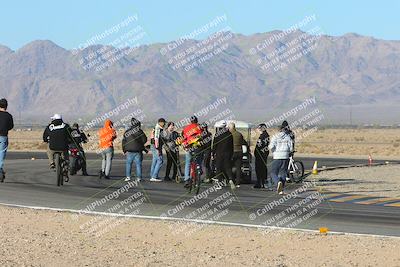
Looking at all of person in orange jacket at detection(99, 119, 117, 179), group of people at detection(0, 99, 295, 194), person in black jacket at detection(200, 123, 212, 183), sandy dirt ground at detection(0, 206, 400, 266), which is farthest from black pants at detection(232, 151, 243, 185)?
sandy dirt ground at detection(0, 206, 400, 266)

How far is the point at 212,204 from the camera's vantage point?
60.1 ft

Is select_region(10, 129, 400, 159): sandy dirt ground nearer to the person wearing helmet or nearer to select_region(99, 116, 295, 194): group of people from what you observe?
select_region(99, 116, 295, 194): group of people

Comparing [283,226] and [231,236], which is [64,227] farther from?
[283,226]

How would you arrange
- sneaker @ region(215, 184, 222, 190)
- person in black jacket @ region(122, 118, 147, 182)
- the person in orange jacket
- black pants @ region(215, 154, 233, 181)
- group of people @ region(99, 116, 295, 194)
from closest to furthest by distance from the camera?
group of people @ region(99, 116, 295, 194)
black pants @ region(215, 154, 233, 181)
sneaker @ region(215, 184, 222, 190)
person in black jacket @ region(122, 118, 147, 182)
the person in orange jacket

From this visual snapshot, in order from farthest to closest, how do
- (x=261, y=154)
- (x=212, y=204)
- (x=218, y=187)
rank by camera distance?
1. (x=261, y=154)
2. (x=218, y=187)
3. (x=212, y=204)

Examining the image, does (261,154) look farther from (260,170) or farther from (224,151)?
(224,151)

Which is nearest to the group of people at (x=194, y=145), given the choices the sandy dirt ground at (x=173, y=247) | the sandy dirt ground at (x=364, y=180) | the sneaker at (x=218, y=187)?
the sneaker at (x=218, y=187)

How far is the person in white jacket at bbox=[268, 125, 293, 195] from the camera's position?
68.3 ft

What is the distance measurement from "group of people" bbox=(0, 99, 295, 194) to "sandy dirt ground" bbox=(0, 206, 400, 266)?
6689 millimetres

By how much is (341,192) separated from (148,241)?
10718 mm

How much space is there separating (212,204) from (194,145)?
3602 mm

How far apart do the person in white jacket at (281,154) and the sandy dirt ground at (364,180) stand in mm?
2599

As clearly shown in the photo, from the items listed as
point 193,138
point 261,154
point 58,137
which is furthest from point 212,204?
point 58,137

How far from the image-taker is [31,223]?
14445mm
